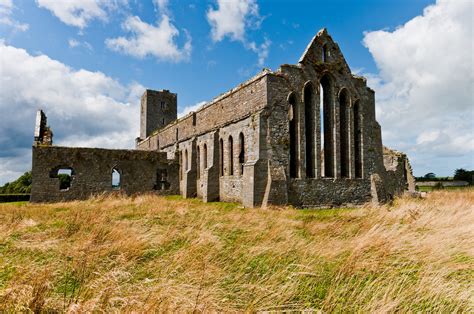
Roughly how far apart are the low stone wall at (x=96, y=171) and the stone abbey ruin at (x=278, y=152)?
72mm

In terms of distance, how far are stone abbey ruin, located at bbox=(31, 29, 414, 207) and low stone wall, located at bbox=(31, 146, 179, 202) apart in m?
0.07

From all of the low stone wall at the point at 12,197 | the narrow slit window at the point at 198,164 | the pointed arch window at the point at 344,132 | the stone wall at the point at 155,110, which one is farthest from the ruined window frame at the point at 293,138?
the stone wall at the point at 155,110

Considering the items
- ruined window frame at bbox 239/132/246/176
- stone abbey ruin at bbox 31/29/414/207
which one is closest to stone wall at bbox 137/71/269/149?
stone abbey ruin at bbox 31/29/414/207

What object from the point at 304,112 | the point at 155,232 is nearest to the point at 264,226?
the point at 155,232

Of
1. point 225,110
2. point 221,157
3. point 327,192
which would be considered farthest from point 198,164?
point 327,192

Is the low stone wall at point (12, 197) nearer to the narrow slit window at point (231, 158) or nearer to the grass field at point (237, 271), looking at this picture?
the narrow slit window at point (231, 158)

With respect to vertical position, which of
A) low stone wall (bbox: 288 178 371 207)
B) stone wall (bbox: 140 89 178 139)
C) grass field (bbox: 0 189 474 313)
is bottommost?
grass field (bbox: 0 189 474 313)

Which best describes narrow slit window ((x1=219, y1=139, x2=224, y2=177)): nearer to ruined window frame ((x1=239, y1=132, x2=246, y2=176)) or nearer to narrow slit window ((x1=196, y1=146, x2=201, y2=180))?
ruined window frame ((x1=239, y1=132, x2=246, y2=176))

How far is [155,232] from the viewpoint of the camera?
6.61 metres

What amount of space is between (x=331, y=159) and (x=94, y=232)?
48.0 ft

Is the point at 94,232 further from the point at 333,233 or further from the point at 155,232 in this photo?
the point at 333,233

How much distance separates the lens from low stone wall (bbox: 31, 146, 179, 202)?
73.2 feet

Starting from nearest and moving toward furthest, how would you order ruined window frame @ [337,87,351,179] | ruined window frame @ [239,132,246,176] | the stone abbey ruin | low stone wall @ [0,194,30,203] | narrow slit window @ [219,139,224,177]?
the stone abbey ruin, ruined window frame @ [239,132,246,176], ruined window frame @ [337,87,351,179], narrow slit window @ [219,139,224,177], low stone wall @ [0,194,30,203]

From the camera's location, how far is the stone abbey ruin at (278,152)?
627 inches
